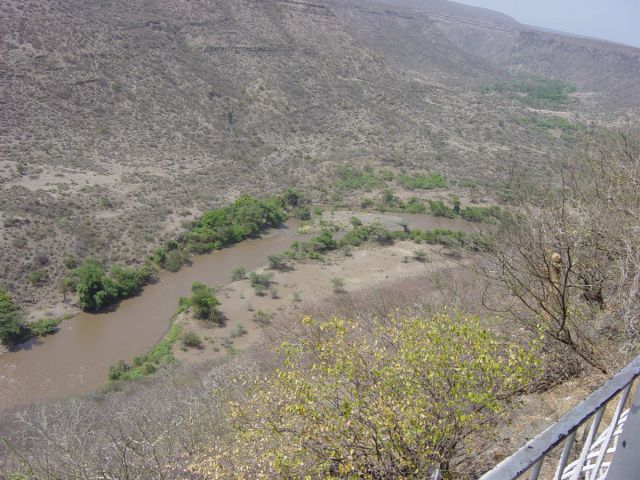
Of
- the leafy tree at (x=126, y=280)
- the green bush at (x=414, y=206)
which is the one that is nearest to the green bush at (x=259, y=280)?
the leafy tree at (x=126, y=280)

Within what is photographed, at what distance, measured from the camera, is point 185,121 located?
42.8m

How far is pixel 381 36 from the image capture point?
9525 centimetres

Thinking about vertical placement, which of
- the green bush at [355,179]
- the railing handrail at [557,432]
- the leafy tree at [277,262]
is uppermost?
the railing handrail at [557,432]

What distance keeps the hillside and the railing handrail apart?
81.5 ft

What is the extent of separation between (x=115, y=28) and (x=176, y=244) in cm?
2782

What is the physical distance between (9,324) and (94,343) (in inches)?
128

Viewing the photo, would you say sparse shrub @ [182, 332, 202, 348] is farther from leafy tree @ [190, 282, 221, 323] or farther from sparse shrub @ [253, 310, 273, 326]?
sparse shrub @ [253, 310, 273, 326]

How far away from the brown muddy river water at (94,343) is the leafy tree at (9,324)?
496 mm

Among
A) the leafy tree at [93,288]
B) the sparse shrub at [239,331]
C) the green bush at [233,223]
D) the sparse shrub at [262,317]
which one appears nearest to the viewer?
the sparse shrub at [239,331]

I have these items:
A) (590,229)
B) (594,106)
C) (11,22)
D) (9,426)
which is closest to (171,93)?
(11,22)

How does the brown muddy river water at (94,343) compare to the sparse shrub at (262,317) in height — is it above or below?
below

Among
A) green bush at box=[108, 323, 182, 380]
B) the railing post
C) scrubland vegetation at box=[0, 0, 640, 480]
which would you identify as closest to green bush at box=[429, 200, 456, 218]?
scrubland vegetation at box=[0, 0, 640, 480]

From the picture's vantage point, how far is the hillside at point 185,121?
28.4 m

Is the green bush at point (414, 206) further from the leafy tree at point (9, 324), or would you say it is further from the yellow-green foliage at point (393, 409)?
the yellow-green foliage at point (393, 409)
